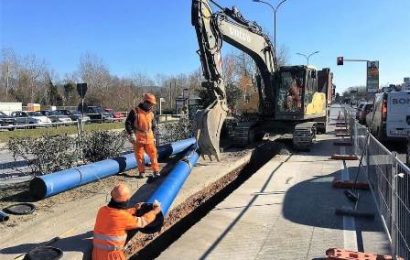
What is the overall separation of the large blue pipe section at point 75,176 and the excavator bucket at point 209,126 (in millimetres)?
1733

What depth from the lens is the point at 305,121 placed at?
63.8 ft

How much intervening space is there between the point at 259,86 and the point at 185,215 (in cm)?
1089

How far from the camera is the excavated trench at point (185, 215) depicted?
8070 mm

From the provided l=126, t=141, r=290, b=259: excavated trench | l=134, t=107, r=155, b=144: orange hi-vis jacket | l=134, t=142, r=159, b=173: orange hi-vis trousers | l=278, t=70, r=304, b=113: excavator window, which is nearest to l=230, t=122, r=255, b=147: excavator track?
l=278, t=70, r=304, b=113: excavator window

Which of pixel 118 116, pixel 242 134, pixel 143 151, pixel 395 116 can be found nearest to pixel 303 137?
pixel 242 134

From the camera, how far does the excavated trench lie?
26.5 feet

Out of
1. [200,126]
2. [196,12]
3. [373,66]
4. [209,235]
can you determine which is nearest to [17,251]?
[209,235]

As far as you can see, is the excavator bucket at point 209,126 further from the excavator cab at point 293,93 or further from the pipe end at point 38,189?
the excavator cab at point 293,93

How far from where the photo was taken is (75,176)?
9.17 m

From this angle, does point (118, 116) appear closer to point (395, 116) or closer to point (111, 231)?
point (395, 116)

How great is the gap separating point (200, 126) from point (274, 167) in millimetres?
2674

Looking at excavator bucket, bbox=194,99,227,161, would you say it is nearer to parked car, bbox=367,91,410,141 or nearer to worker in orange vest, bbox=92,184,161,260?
worker in orange vest, bbox=92,184,161,260

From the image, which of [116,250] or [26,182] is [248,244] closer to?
[116,250]

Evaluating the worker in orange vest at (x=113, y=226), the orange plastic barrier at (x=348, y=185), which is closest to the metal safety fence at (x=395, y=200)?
the orange plastic barrier at (x=348, y=185)
